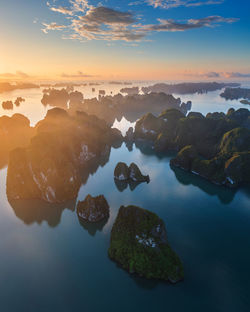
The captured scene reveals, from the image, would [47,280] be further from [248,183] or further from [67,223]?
[248,183]

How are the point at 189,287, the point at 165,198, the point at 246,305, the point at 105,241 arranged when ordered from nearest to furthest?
the point at 246,305 < the point at 189,287 < the point at 105,241 < the point at 165,198

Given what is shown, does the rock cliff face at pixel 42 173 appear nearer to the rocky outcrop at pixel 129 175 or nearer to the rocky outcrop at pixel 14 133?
the rocky outcrop at pixel 129 175

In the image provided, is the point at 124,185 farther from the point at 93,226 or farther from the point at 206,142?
the point at 206,142

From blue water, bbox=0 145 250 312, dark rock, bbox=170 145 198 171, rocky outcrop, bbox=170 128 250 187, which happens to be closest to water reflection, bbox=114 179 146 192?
blue water, bbox=0 145 250 312

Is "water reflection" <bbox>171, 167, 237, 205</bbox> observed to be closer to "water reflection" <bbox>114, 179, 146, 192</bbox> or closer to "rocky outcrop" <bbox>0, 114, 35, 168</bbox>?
"water reflection" <bbox>114, 179, 146, 192</bbox>

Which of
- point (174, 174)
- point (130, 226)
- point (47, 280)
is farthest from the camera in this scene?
point (174, 174)

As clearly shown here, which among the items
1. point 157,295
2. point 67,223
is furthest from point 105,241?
point 157,295

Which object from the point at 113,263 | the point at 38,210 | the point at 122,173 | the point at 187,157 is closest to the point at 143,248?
the point at 113,263
